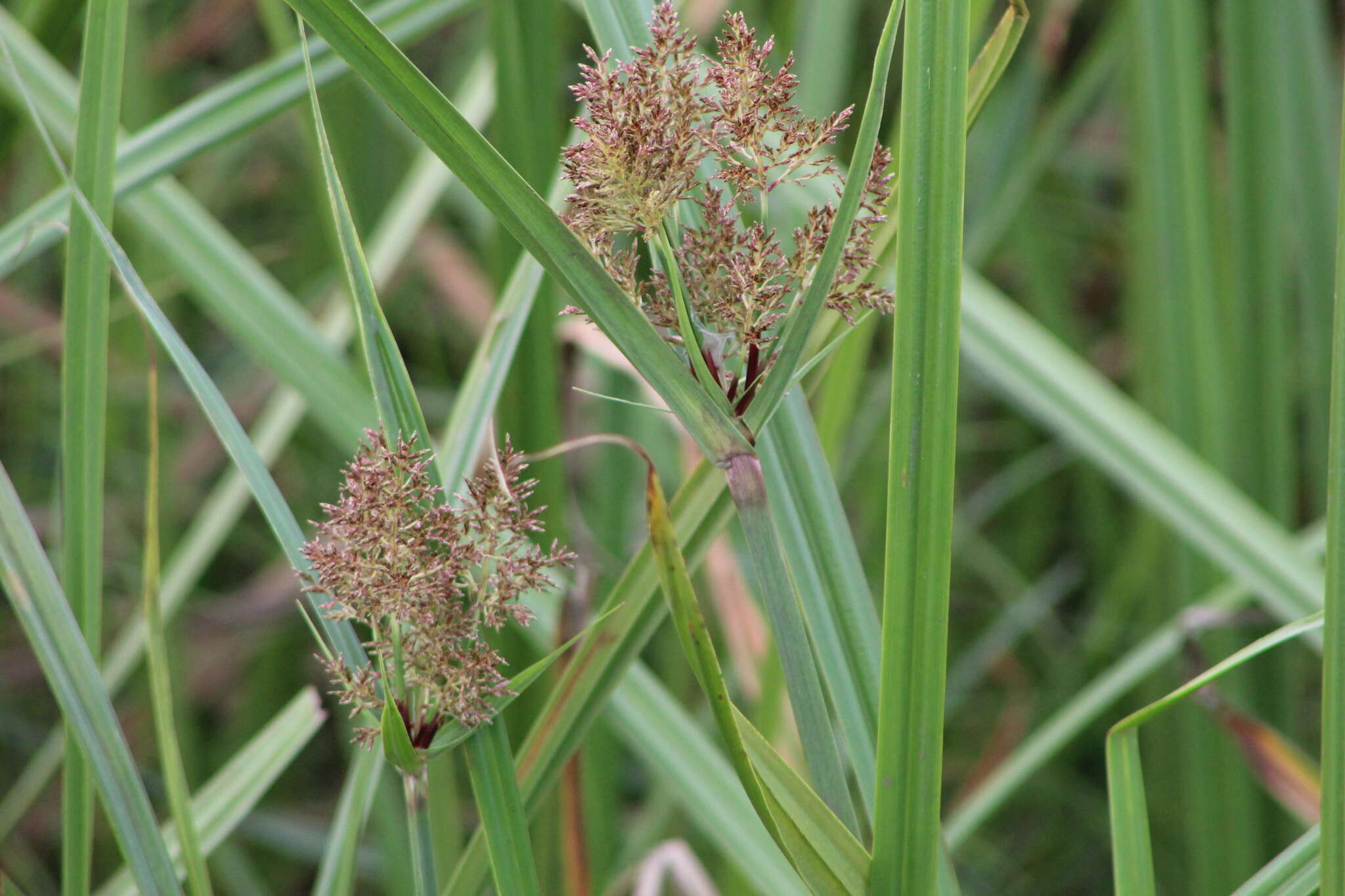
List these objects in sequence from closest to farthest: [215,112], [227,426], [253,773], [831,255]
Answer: [831,255] < [227,426] < [253,773] < [215,112]

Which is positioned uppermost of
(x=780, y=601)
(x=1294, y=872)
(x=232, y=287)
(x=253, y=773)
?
(x=232, y=287)

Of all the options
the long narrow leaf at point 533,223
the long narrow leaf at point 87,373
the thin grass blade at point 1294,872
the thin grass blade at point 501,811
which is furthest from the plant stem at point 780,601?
the long narrow leaf at point 87,373

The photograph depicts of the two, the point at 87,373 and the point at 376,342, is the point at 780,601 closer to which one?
the point at 376,342

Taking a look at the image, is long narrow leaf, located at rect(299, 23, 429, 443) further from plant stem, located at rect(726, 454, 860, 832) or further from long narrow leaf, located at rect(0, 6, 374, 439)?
long narrow leaf, located at rect(0, 6, 374, 439)

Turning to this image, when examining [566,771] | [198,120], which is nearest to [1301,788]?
[566,771]

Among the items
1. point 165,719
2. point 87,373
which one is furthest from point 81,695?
point 87,373

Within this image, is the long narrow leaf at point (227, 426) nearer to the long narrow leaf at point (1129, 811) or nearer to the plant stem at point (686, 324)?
the plant stem at point (686, 324)

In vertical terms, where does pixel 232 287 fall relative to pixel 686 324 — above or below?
above
